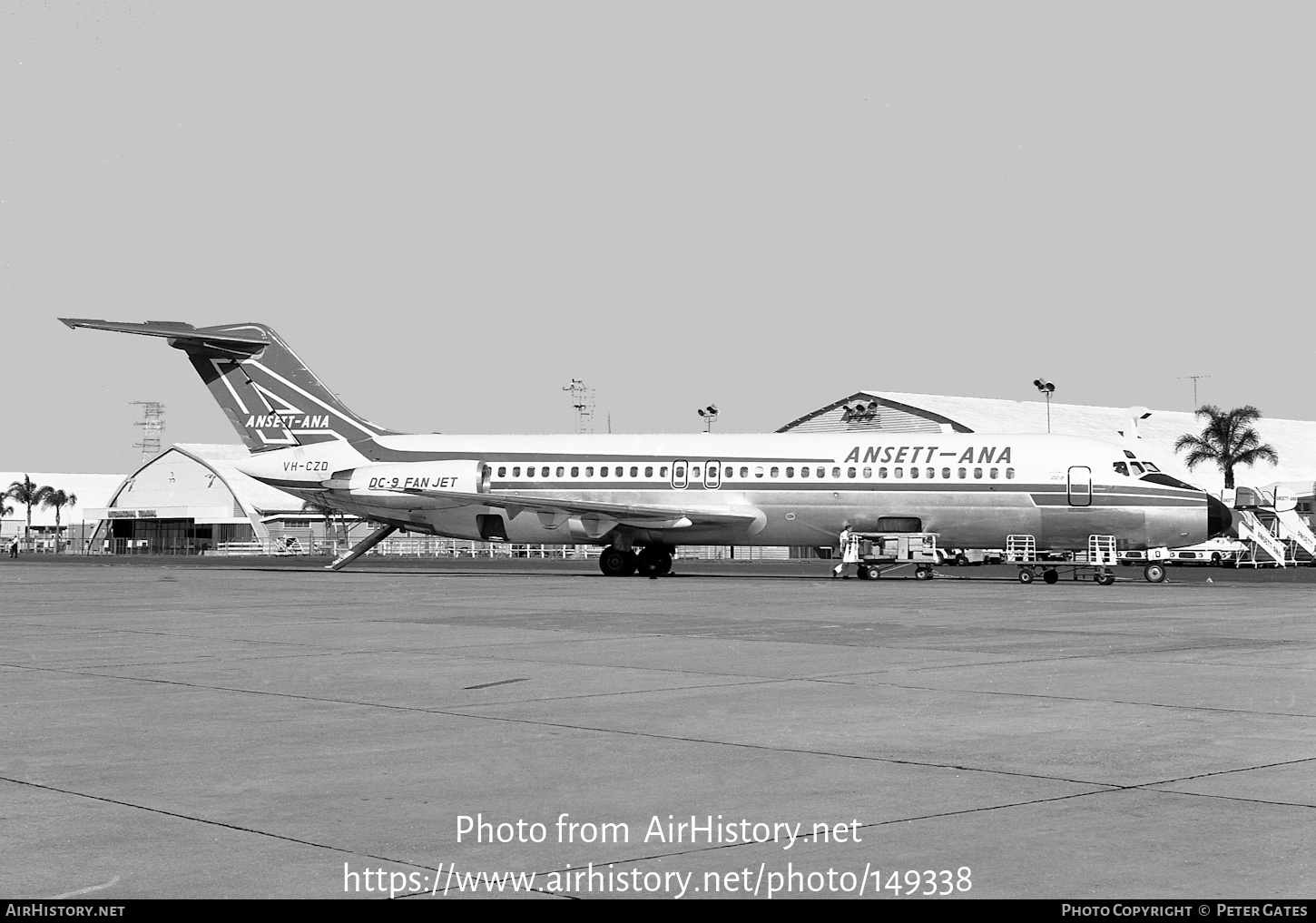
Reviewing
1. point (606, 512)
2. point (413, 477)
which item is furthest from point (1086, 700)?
point (413, 477)

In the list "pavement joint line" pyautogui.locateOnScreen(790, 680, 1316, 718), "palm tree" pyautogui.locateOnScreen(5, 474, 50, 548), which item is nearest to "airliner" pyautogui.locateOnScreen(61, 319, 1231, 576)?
"pavement joint line" pyautogui.locateOnScreen(790, 680, 1316, 718)

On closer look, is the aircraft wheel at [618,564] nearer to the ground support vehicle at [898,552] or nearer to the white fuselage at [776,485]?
the white fuselage at [776,485]

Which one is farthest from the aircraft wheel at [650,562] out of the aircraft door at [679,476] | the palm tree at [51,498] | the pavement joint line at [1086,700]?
the palm tree at [51,498]

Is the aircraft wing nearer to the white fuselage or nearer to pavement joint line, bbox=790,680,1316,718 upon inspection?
the white fuselage

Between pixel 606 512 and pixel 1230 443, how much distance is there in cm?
6242

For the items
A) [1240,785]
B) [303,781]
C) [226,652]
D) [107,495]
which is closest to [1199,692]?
[1240,785]

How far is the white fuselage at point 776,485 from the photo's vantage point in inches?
1476

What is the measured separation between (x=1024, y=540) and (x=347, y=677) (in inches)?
1073

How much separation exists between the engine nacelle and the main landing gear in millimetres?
4049

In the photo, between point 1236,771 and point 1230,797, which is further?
point 1236,771

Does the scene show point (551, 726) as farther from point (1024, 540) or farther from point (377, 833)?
point (1024, 540)

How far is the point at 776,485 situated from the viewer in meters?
40.2

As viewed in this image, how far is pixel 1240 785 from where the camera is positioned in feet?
27.1

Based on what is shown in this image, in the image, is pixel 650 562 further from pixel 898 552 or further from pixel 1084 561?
pixel 1084 561
